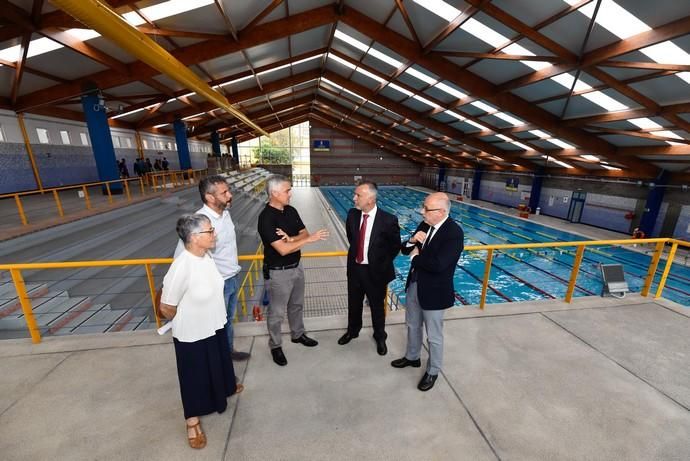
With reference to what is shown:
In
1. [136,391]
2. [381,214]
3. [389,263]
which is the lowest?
[136,391]

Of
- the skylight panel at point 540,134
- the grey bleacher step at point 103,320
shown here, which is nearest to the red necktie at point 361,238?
the grey bleacher step at point 103,320

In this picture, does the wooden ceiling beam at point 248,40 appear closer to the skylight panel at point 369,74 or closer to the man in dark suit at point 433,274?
the skylight panel at point 369,74

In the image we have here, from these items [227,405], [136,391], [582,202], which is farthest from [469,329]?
[582,202]

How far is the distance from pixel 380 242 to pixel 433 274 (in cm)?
65

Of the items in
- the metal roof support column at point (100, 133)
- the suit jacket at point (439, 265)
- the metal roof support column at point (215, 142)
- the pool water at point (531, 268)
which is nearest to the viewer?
the suit jacket at point (439, 265)

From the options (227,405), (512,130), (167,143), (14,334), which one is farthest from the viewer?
(167,143)

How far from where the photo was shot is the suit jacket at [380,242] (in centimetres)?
294

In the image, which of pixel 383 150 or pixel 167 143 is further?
pixel 383 150

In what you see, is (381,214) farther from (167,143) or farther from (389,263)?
(167,143)

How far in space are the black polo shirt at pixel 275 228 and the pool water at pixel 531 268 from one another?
26.3ft

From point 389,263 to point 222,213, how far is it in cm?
188

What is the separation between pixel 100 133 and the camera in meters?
10.9

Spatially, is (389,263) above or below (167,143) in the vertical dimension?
Answer: below

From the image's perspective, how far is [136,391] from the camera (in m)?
2.61
